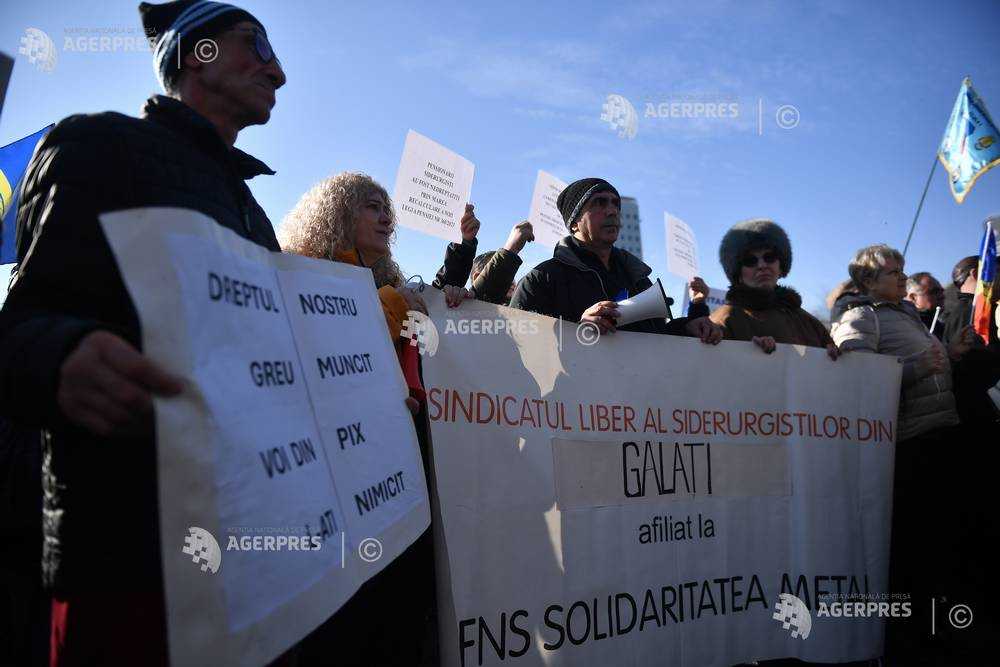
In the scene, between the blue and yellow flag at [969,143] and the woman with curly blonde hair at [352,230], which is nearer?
the woman with curly blonde hair at [352,230]

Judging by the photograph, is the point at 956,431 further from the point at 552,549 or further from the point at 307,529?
the point at 307,529

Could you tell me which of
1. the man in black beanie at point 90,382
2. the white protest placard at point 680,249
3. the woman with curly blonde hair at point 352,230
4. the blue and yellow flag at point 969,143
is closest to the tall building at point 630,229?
the white protest placard at point 680,249

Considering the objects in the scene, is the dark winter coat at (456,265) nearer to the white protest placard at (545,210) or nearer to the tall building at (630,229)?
the white protest placard at (545,210)

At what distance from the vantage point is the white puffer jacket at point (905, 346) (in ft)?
11.6

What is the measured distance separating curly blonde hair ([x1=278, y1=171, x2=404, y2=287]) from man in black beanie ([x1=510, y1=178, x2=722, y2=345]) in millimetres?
750

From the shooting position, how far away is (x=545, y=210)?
463 centimetres

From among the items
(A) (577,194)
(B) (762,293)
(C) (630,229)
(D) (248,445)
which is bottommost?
(D) (248,445)

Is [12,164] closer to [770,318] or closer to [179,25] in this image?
[179,25]

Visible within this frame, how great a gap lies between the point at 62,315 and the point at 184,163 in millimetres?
478

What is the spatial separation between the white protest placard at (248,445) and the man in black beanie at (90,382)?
0.29ft

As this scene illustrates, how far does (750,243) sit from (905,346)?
1.08 metres

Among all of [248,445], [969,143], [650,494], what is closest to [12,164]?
[248,445]

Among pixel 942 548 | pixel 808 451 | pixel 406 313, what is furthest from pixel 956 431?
pixel 406 313

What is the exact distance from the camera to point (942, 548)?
3529mm
